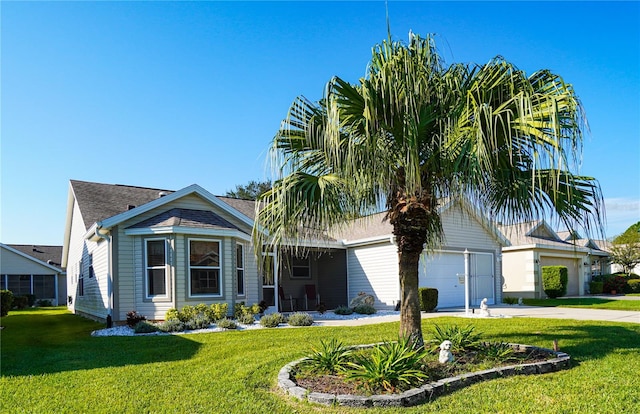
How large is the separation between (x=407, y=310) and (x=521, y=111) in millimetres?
3162

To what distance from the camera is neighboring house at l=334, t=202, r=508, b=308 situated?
17109 mm

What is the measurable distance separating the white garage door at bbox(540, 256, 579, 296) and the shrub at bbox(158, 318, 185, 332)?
67.8 feet

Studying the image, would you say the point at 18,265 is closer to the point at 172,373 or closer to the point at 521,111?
the point at 172,373

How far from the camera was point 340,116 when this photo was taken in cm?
625

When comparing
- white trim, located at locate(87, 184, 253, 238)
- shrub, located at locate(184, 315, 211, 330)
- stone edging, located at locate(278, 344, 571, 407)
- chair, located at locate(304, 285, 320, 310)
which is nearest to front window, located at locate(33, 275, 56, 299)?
white trim, located at locate(87, 184, 253, 238)

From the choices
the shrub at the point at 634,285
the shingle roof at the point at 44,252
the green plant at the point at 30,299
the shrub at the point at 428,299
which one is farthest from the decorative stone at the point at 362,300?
the shingle roof at the point at 44,252

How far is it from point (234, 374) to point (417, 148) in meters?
4.21

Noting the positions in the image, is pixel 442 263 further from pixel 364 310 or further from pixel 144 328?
pixel 144 328

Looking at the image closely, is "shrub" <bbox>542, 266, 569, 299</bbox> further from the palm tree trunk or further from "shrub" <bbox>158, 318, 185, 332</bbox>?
the palm tree trunk

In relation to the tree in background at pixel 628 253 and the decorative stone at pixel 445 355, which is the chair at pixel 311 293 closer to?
the decorative stone at pixel 445 355

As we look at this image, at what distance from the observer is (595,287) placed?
27.2 meters

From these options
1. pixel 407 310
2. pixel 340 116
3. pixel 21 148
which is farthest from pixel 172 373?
pixel 21 148

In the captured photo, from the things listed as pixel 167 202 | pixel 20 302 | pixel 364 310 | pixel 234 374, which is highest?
pixel 167 202

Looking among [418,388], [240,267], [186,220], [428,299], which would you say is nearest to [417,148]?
[418,388]
